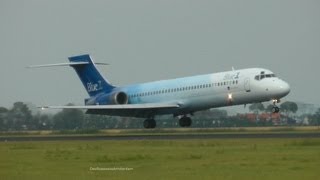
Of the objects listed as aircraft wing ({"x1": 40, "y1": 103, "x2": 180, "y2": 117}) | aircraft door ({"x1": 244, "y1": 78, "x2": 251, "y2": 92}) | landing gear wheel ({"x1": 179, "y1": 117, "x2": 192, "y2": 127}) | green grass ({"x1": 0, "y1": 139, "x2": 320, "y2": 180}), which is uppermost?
aircraft door ({"x1": 244, "y1": 78, "x2": 251, "y2": 92})

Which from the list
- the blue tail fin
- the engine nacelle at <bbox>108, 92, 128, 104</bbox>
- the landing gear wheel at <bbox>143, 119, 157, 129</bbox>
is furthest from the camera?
the blue tail fin

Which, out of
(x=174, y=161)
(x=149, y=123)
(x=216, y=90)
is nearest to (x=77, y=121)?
(x=149, y=123)

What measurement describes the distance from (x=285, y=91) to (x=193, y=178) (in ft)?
134

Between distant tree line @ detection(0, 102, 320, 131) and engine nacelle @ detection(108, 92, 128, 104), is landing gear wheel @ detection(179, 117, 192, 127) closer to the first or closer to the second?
engine nacelle @ detection(108, 92, 128, 104)

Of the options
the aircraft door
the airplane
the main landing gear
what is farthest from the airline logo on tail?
the main landing gear

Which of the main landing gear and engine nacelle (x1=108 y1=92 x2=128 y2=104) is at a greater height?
engine nacelle (x1=108 y1=92 x2=128 y2=104)

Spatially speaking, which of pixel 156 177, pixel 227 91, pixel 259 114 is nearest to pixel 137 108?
pixel 227 91

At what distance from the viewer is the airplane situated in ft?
222

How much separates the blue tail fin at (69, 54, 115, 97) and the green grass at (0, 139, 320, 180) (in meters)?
34.4

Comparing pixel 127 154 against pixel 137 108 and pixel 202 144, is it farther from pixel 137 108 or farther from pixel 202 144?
pixel 137 108

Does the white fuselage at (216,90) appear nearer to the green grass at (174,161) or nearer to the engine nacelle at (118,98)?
the engine nacelle at (118,98)

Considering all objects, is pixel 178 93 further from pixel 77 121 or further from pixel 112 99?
pixel 77 121

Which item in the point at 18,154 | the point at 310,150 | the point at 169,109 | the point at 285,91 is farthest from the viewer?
the point at 169,109

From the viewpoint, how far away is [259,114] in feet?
326
